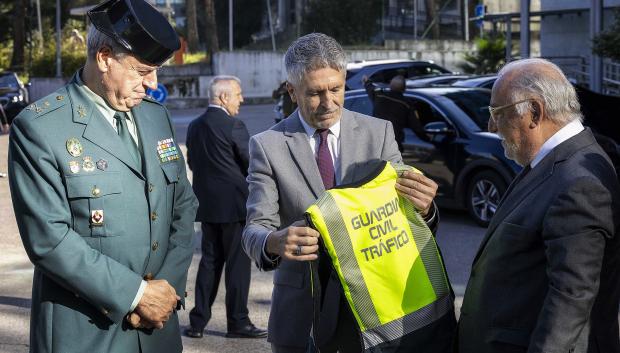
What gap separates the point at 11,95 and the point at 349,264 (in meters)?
28.3

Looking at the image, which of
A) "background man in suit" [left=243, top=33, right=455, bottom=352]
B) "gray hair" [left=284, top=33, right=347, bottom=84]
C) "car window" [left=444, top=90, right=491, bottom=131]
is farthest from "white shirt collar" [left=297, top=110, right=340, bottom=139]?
"car window" [left=444, top=90, right=491, bottom=131]

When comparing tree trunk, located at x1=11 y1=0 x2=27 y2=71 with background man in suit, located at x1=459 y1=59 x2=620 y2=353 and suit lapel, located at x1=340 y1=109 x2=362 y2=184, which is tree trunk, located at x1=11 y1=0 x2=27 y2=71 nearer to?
suit lapel, located at x1=340 y1=109 x2=362 y2=184

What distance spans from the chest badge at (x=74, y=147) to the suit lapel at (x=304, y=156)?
0.79m

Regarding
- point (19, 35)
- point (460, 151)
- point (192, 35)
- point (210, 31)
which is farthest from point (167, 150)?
point (19, 35)

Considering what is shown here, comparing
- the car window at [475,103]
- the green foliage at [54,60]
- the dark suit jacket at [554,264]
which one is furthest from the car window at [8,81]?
the dark suit jacket at [554,264]

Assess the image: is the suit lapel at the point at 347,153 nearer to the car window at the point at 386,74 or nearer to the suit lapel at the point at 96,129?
the suit lapel at the point at 96,129

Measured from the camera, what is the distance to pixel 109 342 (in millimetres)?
3418

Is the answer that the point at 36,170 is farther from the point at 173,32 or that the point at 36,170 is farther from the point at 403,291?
the point at 403,291

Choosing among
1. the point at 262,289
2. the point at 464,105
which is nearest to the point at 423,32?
the point at 464,105

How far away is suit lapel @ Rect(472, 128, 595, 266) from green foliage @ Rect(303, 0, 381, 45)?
4421 cm

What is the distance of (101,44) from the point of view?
345cm

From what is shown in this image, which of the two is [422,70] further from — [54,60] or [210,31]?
[54,60]

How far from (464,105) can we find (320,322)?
369 inches

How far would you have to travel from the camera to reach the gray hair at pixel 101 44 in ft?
11.3
